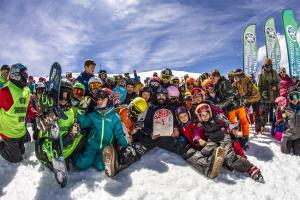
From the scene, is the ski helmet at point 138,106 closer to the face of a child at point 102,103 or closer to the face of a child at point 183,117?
the face of a child at point 183,117

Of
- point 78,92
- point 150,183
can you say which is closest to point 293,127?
point 150,183

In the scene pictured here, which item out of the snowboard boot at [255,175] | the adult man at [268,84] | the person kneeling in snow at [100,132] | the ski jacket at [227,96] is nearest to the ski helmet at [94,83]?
the person kneeling in snow at [100,132]

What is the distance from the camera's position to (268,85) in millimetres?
8070

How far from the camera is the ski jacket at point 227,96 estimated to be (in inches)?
258

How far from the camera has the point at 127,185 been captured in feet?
13.5

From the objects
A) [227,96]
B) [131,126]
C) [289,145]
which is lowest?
[289,145]

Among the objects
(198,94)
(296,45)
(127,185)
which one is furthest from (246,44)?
(127,185)

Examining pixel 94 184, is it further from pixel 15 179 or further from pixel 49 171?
pixel 15 179

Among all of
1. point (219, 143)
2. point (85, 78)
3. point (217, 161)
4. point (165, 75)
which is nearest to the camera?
point (217, 161)

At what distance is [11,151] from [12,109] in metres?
0.82

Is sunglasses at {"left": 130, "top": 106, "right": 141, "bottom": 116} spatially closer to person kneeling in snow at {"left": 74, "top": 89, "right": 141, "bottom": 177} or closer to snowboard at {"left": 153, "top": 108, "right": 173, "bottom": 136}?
Answer: snowboard at {"left": 153, "top": 108, "right": 173, "bottom": 136}

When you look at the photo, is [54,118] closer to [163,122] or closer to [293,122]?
[163,122]

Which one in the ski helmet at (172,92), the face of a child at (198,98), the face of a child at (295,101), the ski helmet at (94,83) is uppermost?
the ski helmet at (94,83)

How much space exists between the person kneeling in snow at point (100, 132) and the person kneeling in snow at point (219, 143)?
1453 mm
